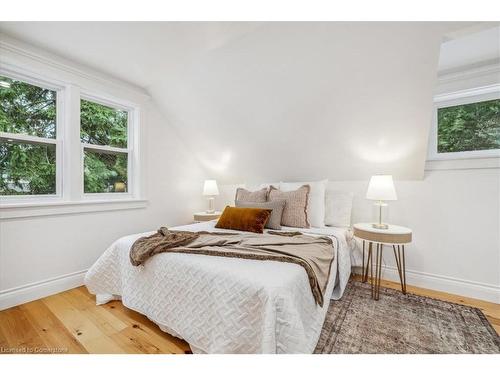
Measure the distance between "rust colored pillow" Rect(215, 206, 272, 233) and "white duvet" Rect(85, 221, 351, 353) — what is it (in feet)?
2.52

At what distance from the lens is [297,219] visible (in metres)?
2.38

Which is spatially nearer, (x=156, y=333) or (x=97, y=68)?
(x=156, y=333)

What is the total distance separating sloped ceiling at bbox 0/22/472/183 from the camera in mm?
1802

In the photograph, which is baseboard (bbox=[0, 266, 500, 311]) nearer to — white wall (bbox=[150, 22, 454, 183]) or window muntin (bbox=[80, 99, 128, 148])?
white wall (bbox=[150, 22, 454, 183])

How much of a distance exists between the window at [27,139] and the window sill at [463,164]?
3.74 metres

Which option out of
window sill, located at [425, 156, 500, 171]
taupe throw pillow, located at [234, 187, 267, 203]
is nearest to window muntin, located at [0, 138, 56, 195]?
taupe throw pillow, located at [234, 187, 267, 203]

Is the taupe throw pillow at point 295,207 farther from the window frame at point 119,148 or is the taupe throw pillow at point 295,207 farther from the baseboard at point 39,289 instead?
the baseboard at point 39,289

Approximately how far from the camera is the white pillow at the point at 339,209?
2.54 m

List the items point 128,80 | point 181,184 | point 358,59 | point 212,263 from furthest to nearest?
point 181,184 → point 128,80 → point 358,59 → point 212,263

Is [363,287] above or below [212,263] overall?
below

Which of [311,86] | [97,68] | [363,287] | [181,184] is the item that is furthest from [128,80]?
[363,287]

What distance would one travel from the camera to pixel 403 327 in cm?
160
